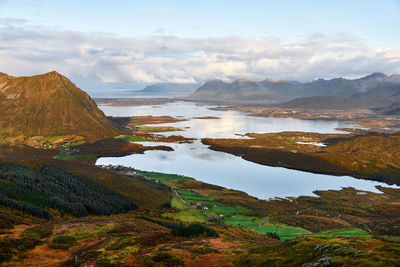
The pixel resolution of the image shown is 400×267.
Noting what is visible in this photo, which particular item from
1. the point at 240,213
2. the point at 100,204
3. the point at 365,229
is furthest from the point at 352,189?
the point at 100,204

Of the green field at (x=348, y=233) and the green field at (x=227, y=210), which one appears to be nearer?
the green field at (x=348, y=233)

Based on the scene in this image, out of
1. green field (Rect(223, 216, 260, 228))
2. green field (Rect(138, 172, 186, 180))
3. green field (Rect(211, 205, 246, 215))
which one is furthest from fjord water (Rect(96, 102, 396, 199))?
green field (Rect(223, 216, 260, 228))

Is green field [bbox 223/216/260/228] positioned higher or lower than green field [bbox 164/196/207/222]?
lower

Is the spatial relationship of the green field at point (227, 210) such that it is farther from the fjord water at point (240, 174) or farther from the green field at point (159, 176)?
the green field at point (159, 176)

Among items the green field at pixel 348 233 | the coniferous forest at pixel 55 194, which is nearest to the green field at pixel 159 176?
the coniferous forest at pixel 55 194

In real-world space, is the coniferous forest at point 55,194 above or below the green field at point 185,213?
above

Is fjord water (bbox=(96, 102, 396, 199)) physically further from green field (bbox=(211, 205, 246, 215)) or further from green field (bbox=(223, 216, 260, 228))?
green field (bbox=(223, 216, 260, 228))

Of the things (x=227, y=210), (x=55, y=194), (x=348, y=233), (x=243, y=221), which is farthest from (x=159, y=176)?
(x=348, y=233)

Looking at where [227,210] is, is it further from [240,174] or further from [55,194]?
[240,174]
